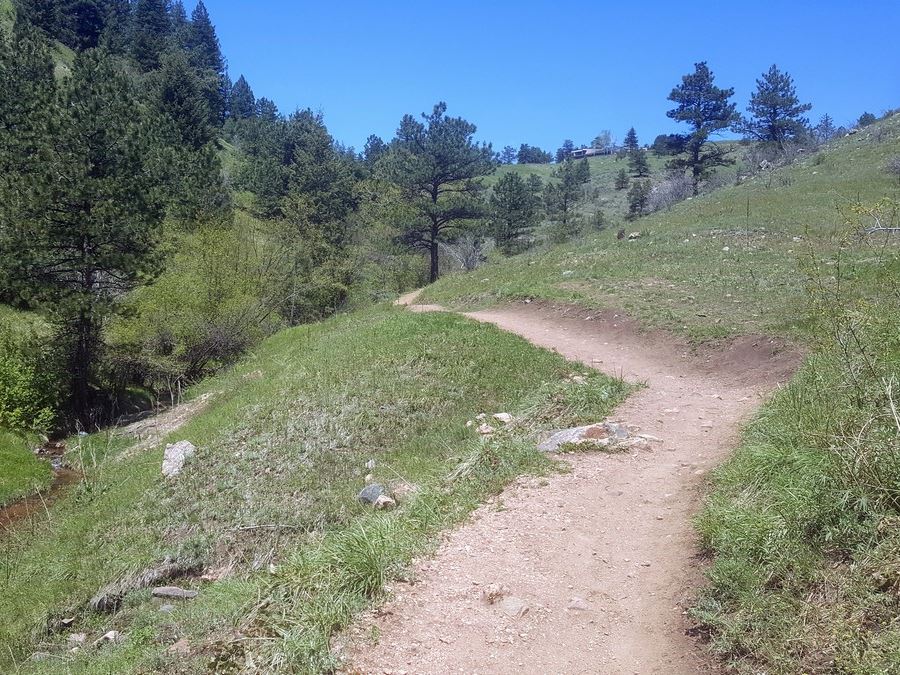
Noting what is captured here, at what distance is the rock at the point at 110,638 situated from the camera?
577 centimetres

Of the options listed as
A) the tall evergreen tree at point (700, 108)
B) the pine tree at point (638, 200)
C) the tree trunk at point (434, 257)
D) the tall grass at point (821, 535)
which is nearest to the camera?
the tall grass at point (821, 535)

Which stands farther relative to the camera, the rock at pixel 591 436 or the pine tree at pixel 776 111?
the pine tree at pixel 776 111

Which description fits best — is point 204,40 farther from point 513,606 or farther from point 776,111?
point 513,606

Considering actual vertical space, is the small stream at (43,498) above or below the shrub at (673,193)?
below

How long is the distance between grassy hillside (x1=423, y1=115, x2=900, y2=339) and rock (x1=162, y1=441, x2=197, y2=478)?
9.00m

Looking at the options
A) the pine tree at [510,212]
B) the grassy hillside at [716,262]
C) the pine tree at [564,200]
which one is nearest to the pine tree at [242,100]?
the pine tree at [564,200]

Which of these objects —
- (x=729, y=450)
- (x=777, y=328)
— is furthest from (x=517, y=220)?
(x=729, y=450)

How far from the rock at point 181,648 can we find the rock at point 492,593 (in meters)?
2.04

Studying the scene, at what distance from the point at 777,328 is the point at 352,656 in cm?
927

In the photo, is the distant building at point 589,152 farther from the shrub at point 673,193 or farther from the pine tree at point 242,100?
the shrub at point 673,193

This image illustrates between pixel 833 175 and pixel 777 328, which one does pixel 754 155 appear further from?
pixel 777 328

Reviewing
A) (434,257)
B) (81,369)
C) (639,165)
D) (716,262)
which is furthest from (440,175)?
(639,165)

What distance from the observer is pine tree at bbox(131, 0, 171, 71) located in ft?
176

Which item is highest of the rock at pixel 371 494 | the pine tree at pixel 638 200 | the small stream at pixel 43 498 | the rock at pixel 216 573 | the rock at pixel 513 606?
the pine tree at pixel 638 200
